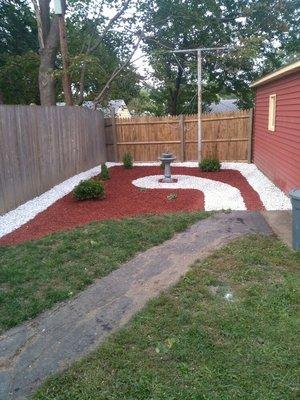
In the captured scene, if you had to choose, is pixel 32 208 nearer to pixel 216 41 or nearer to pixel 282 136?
pixel 282 136

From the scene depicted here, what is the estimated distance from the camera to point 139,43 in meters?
15.8

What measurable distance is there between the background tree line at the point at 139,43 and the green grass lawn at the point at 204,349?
36.0 ft

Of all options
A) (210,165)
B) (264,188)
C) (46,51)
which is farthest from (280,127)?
(46,51)

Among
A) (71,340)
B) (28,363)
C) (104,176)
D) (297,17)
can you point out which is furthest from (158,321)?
(297,17)

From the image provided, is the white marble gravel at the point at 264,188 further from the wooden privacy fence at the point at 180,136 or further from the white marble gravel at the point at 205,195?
the wooden privacy fence at the point at 180,136

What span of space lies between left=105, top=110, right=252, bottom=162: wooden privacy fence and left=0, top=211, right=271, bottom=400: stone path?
844 cm

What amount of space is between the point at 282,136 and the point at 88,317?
6675mm

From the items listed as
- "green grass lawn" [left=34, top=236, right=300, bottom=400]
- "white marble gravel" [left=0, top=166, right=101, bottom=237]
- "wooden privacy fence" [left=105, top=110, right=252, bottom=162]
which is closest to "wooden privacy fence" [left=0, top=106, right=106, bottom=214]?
"white marble gravel" [left=0, top=166, right=101, bottom=237]

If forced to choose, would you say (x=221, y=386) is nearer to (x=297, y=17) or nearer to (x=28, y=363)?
(x=28, y=363)

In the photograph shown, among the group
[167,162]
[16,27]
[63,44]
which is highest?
[16,27]

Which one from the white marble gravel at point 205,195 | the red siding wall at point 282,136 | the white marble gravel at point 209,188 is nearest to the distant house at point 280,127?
the red siding wall at point 282,136

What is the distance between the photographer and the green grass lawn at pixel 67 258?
154 inches

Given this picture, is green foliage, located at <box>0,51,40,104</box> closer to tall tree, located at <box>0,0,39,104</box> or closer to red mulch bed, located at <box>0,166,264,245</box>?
tall tree, located at <box>0,0,39,104</box>

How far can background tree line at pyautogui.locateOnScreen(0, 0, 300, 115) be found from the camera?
14.2 m
